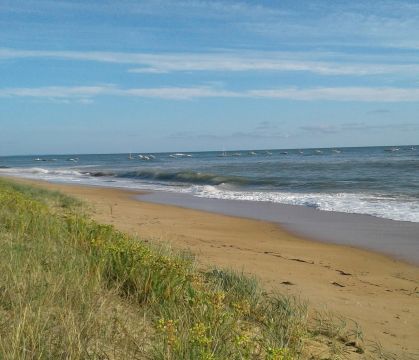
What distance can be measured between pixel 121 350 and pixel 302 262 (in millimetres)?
5619

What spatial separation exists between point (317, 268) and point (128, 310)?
4598mm

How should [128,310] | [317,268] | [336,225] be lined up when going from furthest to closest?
1. [336,225]
2. [317,268]
3. [128,310]

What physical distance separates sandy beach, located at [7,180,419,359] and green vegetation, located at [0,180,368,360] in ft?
2.85

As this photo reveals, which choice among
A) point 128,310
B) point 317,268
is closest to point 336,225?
point 317,268

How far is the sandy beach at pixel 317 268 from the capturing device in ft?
17.8

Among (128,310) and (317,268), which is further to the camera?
(317,268)

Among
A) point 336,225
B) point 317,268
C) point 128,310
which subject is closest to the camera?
point 128,310

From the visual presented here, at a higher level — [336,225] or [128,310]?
[128,310]

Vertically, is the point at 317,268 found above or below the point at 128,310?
below

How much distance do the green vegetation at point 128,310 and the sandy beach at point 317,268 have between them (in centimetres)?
87

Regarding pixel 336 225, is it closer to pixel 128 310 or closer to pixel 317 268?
pixel 317 268

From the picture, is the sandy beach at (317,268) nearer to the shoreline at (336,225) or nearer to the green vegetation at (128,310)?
the shoreline at (336,225)

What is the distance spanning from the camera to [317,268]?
8.11 m

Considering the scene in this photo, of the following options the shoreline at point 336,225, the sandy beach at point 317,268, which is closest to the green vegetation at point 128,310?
the sandy beach at point 317,268
